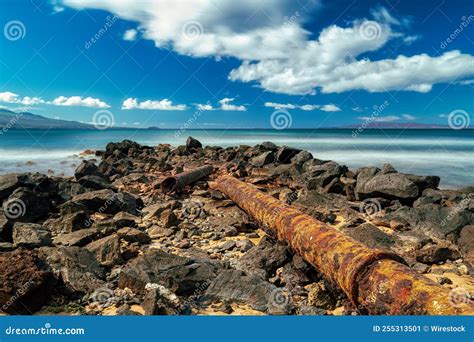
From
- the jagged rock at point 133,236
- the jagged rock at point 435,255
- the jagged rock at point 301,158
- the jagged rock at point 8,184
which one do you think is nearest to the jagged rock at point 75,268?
the jagged rock at point 133,236

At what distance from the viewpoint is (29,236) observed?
20.1 ft

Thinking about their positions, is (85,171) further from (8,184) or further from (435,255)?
(435,255)

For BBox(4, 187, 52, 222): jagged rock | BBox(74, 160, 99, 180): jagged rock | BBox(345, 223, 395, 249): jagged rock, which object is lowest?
BBox(345, 223, 395, 249): jagged rock

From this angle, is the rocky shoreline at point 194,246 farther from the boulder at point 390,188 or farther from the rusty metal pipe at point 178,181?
the rusty metal pipe at point 178,181

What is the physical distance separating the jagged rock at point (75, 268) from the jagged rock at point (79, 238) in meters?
0.75

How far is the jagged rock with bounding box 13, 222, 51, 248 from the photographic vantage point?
19.4 ft

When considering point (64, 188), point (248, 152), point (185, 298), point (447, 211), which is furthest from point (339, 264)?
point (248, 152)

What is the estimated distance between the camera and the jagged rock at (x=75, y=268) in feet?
15.4

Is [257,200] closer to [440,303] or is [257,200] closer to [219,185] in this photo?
[219,185]

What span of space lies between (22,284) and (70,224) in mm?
3093

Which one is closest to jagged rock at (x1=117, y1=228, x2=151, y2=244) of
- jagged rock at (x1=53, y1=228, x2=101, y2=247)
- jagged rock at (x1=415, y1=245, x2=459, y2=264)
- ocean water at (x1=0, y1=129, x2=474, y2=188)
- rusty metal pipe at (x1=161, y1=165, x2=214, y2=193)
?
jagged rock at (x1=53, y1=228, x2=101, y2=247)

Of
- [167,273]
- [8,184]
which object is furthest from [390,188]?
[8,184]

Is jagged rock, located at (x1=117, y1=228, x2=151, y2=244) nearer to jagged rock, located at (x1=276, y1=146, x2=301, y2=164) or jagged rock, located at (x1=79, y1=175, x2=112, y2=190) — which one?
jagged rock, located at (x1=79, y1=175, x2=112, y2=190)

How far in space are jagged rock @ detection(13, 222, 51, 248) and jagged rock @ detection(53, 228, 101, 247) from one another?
23 cm
